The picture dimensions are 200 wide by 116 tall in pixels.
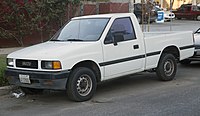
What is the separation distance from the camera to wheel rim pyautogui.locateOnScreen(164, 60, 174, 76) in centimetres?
895

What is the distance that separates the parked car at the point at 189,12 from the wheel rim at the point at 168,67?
105 ft

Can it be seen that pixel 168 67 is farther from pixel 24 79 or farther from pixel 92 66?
pixel 24 79

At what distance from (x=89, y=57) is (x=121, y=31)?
119cm

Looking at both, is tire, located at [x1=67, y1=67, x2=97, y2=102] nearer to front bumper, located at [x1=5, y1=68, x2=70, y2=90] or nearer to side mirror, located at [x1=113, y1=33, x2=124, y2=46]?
front bumper, located at [x1=5, y1=68, x2=70, y2=90]

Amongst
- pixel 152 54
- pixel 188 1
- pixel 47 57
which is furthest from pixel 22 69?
pixel 188 1

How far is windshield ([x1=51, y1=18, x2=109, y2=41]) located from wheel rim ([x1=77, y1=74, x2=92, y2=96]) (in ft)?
2.87

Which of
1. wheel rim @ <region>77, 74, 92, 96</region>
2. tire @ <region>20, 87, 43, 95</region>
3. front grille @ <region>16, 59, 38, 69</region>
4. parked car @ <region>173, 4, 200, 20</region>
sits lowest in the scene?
tire @ <region>20, 87, 43, 95</region>

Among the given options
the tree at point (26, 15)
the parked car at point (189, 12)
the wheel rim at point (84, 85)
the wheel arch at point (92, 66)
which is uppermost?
the parked car at point (189, 12)

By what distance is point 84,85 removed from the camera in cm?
717

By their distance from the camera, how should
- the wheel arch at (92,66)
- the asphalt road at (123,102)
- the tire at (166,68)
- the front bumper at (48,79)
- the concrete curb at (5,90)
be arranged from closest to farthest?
the asphalt road at (123,102), the front bumper at (48,79), the wheel arch at (92,66), the concrete curb at (5,90), the tire at (166,68)

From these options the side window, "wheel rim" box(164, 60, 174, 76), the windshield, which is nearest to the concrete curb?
the windshield

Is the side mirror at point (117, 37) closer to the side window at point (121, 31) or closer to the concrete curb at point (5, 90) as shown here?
the side window at point (121, 31)

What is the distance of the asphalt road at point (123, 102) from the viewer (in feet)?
21.0

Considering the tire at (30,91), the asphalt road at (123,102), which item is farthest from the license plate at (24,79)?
the tire at (30,91)
